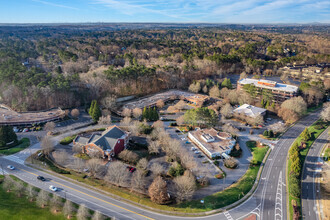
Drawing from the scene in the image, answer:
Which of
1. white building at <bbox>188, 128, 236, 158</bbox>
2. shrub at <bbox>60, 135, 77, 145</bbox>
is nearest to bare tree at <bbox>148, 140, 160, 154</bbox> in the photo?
white building at <bbox>188, 128, 236, 158</bbox>

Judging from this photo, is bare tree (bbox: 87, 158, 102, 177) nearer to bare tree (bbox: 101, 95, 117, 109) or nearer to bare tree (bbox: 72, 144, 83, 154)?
bare tree (bbox: 72, 144, 83, 154)

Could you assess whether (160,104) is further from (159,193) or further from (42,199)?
(42,199)

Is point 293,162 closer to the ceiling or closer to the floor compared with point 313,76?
closer to the floor

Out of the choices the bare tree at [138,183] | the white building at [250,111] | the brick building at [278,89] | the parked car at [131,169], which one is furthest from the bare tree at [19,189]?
the brick building at [278,89]

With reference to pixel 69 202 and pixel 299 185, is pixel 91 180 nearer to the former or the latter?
pixel 69 202

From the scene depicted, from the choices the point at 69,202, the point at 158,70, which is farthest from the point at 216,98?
the point at 69,202

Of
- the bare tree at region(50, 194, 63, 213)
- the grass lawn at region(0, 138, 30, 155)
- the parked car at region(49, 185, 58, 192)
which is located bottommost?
the bare tree at region(50, 194, 63, 213)
